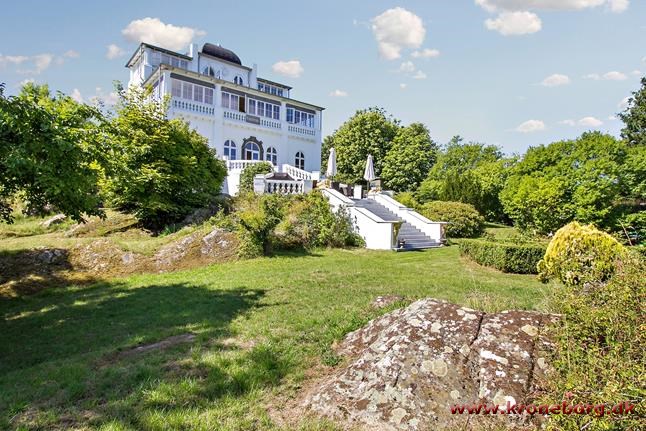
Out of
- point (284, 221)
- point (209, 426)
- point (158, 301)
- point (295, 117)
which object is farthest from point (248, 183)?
point (209, 426)

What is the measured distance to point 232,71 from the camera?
34094 millimetres

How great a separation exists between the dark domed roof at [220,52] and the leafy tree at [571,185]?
27.3 m

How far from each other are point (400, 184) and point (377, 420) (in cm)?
3288

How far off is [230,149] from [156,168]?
1314cm

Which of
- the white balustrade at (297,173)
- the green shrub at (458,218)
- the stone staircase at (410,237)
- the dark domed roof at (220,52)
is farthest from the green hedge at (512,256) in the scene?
the dark domed roof at (220,52)

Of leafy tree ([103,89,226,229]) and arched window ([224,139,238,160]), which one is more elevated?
arched window ([224,139,238,160])

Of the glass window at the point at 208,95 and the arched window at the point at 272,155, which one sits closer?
the glass window at the point at 208,95

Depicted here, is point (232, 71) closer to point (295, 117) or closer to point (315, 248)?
point (295, 117)

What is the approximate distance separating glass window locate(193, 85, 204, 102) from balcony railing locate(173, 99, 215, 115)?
658mm

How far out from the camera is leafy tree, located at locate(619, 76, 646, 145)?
34719 millimetres

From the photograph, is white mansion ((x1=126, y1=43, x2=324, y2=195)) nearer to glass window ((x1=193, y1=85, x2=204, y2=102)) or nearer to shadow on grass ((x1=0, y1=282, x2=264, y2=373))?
glass window ((x1=193, y1=85, x2=204, y2=102))

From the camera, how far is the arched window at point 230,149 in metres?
28.6

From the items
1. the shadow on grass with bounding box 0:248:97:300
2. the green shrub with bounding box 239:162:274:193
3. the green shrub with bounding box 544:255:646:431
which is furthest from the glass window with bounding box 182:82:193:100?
the green shrub with bounding box 544:255:646:431

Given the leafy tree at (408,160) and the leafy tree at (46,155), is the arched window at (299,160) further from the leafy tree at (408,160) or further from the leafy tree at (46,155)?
the leafy tree at (46,155)
